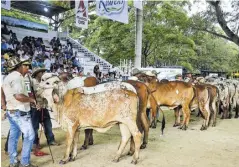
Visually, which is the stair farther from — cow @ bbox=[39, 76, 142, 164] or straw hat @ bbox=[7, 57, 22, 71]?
straw hat @ bbox=[7, 57, 22, 71]

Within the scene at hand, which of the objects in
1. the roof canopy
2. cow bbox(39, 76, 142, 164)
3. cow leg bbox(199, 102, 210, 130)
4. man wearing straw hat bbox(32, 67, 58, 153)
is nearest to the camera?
cow bbox(39, 76, 142, 164)

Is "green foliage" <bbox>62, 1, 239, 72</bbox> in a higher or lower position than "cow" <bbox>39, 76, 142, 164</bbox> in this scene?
higher

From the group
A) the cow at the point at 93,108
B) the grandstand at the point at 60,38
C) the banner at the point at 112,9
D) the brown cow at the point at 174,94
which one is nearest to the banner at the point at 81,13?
the banner at the point at 112,9

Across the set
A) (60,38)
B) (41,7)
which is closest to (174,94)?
(41,7)

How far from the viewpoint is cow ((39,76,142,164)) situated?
5.60 m

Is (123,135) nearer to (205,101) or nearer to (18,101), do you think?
(18,101)

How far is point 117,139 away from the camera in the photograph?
7801 mm

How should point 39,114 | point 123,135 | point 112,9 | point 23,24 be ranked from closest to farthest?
point 123,135 < point 39,114 < point 112,9 < point 23,24

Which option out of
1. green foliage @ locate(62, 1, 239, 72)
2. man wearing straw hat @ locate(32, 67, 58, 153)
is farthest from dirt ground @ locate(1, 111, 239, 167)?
green foliage @ locate(62, 1, 239, 72)

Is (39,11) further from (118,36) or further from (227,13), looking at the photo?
(227,13)

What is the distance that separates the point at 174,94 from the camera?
9.48m

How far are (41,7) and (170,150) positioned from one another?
69.4ft

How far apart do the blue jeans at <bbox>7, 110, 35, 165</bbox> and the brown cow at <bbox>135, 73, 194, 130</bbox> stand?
488 centimetres

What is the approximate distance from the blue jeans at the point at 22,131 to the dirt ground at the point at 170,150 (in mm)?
560
